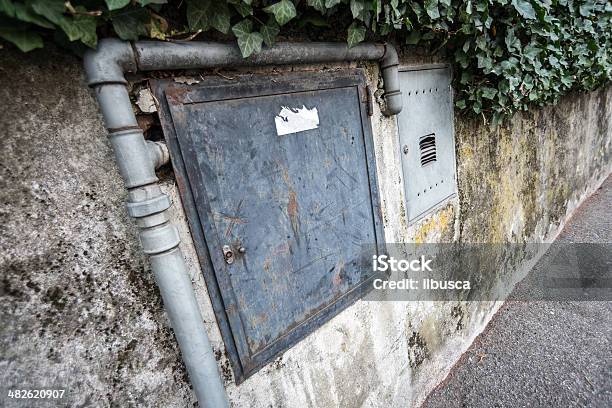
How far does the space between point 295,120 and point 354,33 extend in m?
0.50

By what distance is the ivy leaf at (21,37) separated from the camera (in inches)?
29.0

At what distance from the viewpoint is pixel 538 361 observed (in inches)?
109

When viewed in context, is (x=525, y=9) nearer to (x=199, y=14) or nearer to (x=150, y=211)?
(x=199, y=14)

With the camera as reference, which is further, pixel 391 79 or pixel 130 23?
pixel 391 79

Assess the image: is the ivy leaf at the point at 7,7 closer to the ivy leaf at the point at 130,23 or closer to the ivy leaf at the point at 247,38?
the ivy leaf at the point at 130,23

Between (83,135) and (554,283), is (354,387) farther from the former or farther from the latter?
(554,283)

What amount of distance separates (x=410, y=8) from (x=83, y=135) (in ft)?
5.34

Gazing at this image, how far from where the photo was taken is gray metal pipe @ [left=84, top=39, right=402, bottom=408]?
2.90 ft

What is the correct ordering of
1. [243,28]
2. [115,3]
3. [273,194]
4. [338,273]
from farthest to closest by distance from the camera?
[338,273]
[273,194]
[243,28]
[115,3]

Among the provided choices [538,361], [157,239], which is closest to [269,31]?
[157,239]

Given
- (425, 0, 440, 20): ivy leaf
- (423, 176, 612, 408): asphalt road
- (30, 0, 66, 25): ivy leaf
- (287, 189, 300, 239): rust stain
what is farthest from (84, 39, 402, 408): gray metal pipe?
(423, 176, 612, 408): asphalt road

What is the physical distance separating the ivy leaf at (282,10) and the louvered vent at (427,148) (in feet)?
4.60

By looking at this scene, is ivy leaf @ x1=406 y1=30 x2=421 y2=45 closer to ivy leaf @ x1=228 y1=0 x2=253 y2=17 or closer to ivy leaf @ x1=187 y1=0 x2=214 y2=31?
ivy leaf @ x1=228 y1=0 x2=253 y2=17

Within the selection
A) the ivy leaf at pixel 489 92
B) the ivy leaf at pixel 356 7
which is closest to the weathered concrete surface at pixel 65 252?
the ivy leaf at pixel 356 7
